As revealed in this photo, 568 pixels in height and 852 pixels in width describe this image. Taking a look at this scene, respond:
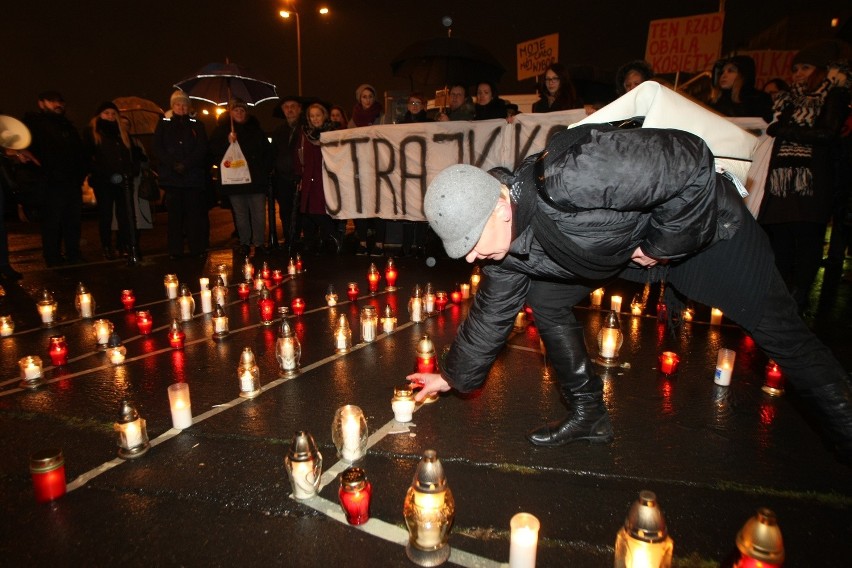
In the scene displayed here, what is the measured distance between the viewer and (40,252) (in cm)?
1012

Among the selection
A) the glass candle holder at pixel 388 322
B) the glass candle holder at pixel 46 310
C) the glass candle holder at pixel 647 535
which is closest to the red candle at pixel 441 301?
the glass candle holder at pixel 388 322

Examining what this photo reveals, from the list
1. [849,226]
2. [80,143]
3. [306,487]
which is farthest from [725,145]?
[80,143]

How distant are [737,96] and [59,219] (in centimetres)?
1006

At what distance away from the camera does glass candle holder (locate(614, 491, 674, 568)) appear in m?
1.70

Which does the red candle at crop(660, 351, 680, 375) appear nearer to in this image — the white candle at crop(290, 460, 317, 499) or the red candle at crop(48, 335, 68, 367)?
the white candle at crop(290, 460, 317, 499)

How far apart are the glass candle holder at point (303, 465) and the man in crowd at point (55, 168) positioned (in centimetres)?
776

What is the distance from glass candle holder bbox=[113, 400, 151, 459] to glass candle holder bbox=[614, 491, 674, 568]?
8.04 feet

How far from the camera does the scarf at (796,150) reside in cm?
486

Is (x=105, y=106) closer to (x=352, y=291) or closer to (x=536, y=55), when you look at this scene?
(x=352, y=291)

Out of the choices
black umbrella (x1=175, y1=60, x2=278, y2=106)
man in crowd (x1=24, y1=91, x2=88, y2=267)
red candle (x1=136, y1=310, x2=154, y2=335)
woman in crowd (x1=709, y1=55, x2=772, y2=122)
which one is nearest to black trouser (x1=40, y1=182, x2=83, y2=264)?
man in crowd (x1=24, y1=91, x2=88, y2=267)

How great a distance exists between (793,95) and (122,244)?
10.3 meters

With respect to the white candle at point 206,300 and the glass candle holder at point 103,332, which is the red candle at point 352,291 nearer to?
the white candle at point 206,300

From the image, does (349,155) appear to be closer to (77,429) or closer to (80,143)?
(80,143)

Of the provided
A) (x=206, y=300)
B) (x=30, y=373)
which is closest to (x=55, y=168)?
(x=206, y=300)
